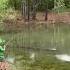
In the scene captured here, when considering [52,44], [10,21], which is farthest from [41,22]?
[52,44]

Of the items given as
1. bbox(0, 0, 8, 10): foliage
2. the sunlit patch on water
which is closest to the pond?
the sunlit patch on water

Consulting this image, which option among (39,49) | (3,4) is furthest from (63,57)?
(3,4)

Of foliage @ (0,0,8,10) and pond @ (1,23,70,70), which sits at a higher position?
foliage @ (0,0,8,10)

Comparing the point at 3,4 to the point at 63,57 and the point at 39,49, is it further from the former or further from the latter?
the point at 63,57

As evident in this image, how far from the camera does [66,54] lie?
1884 cm

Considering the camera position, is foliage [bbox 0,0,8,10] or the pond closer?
the pond

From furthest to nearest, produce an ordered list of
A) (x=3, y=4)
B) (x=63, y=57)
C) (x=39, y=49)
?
(x=3, y=4), (x=39, y=49), (x=63, y=57)

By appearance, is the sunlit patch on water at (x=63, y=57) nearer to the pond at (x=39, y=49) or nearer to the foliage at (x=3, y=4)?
the pond at (x=39, y=49)

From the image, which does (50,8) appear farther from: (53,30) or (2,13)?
(53,30)

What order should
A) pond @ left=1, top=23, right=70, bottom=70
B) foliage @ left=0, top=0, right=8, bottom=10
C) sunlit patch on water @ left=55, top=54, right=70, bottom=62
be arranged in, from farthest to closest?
foliage @ left=0, top=0, right=8, bottom=10 < sunlit patch on water @ left=55, top=54, right=70, bottom=62 < pond @ left=1, top=23, right=70, bottom=70

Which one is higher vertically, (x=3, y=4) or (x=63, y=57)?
(x=3, y=4)

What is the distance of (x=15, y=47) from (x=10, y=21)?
1164 centimetres

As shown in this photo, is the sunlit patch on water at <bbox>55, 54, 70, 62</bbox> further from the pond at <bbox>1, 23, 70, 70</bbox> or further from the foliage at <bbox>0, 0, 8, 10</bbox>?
the foliage at <bbox>0, 0, 8, 10</bbox>

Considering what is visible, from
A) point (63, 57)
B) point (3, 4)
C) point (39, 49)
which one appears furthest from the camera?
point (3, 4)
